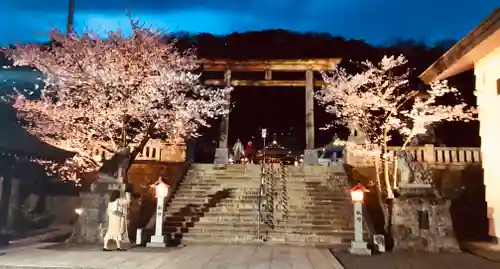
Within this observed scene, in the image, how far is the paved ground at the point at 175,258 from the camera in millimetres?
8609

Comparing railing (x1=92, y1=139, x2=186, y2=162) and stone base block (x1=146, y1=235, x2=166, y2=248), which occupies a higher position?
railing (x1=92, y1=139, x2=186, y2=162)

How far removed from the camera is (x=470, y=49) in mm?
12836

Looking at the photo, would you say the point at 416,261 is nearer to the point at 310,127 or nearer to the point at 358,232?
the point at 358,232

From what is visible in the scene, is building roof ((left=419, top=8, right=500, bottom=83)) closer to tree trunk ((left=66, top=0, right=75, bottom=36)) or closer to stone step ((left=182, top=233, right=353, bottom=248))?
stone step ((left=182, top=233, right=353, bottom=248))

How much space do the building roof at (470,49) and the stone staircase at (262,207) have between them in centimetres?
642

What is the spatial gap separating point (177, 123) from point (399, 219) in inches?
413

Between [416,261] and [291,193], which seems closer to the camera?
[416,261]

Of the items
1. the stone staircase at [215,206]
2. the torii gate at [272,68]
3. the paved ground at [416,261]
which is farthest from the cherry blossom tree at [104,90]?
the paved ground at [416,261]

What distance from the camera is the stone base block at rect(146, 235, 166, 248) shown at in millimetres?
12166

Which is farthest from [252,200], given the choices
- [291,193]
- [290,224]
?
[290,224]

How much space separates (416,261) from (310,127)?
40.9 ft

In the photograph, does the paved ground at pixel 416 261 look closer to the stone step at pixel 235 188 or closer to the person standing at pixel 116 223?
the stone step at pixel 235 188

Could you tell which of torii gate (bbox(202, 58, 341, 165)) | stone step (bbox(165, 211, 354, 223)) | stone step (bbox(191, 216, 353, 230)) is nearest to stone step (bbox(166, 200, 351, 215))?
stone step (bbox(165, 211, 354, 223))

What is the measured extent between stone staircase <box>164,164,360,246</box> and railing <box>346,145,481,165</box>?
11.3 ft
